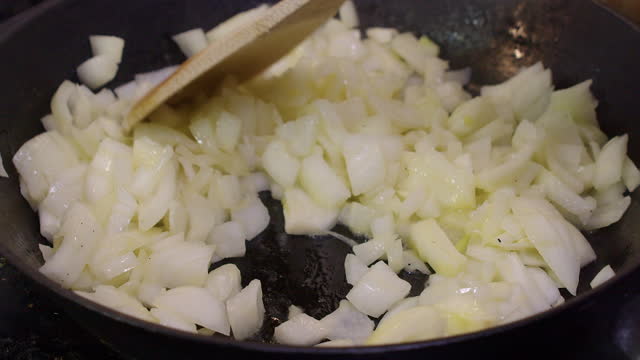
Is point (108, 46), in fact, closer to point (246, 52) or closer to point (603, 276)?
point (246, 52)

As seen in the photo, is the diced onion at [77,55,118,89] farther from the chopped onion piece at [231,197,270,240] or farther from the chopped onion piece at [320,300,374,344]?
the chopped onion piece at [320,300,374,344]

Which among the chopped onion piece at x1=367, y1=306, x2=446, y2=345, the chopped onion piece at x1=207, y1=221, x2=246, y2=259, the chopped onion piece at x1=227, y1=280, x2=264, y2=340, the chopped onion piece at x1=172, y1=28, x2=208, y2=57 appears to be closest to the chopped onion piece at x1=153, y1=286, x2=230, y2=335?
the chopped onion piece at x1=227, y1=280, x2=264, y2=340

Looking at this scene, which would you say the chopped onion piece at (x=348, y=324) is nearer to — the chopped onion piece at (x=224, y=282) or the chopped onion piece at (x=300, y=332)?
the chopped onion piece at (x=300, y=332)

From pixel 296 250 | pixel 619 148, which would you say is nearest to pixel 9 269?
pixel 296 250

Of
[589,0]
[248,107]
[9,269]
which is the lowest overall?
[9,269]

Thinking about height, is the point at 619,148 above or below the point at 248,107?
below

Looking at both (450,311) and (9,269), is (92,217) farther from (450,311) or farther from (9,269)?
(450,311)
